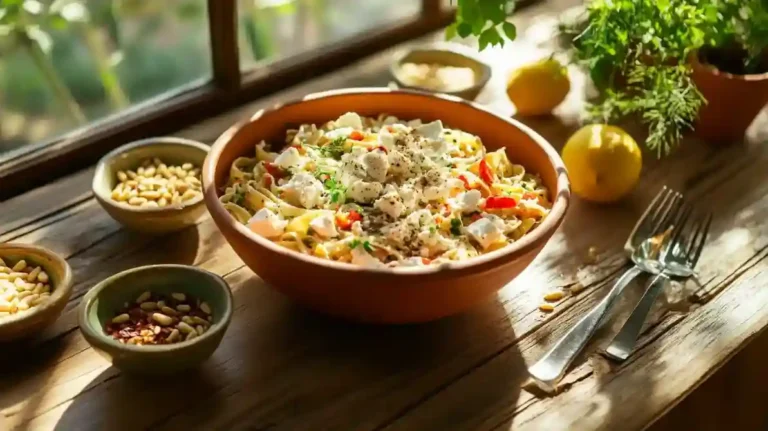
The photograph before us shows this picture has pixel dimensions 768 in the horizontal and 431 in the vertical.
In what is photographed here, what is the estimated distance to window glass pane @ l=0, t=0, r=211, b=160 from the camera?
4.95ft

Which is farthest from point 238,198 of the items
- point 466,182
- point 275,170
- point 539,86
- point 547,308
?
point 539,86

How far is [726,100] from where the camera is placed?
149cm

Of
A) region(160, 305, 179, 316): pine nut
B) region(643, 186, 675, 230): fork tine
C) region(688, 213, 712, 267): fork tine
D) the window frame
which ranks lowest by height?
region(688, 213, 712, 267): fork tine

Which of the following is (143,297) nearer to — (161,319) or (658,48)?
(161,319)

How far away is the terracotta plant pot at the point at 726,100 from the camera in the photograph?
147 cm

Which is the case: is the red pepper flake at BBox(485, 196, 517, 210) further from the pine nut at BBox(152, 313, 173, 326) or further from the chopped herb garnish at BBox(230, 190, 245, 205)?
the pine nut at BBox(152, 313, 173, 326)

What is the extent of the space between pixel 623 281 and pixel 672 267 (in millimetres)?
97

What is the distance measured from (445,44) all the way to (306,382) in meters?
0.88

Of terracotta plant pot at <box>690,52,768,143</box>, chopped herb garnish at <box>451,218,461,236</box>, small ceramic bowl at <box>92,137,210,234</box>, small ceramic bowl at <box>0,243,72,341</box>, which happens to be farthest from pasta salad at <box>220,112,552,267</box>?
terracotta plant pot at <box>690,52,768,143</box>

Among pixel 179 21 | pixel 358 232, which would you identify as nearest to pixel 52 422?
pixel 358 232

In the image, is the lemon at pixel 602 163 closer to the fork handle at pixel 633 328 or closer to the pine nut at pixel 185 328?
the fork handle at pixel 633 328

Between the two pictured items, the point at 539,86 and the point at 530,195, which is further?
the point at 539,86

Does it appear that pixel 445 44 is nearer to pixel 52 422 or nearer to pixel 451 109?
pixel 451 109

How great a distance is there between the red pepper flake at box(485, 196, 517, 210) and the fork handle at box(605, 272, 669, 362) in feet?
0.70
